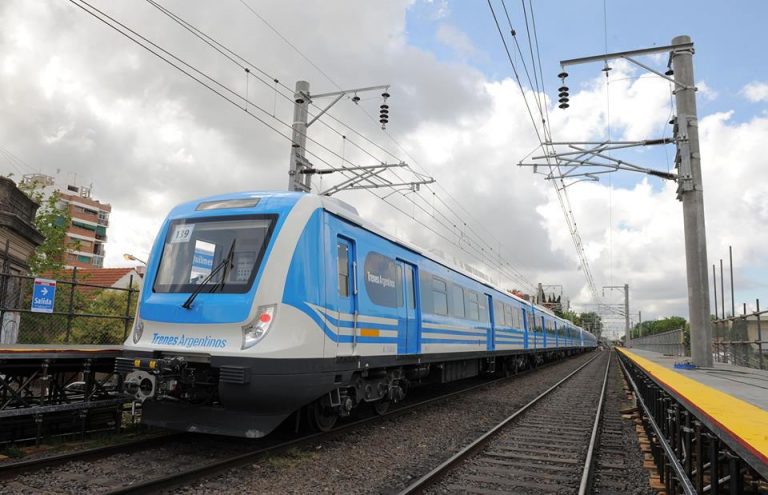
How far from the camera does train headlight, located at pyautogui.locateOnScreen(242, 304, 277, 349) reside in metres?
5.93

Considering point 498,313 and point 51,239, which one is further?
point 51,239

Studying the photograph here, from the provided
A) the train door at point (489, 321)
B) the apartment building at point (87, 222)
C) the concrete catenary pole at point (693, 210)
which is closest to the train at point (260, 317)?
the train door at point (489, 321)

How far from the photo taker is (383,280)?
8.55 m

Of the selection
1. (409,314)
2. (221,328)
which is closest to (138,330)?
(221,328)

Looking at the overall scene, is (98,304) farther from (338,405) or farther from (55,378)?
(338,405)

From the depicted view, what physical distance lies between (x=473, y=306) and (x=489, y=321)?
181 cm

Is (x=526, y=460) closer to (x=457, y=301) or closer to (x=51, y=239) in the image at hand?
(x=457, y=301)

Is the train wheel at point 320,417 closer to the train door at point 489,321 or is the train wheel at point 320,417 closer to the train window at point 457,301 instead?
the train window at point 457,301

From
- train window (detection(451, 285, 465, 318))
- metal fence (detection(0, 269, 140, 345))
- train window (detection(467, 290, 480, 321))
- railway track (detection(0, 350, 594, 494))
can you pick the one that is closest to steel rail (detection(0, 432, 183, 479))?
railway track (detection(0, 350, 594, 494))

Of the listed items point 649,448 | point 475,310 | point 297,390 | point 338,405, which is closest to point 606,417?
point 649,448

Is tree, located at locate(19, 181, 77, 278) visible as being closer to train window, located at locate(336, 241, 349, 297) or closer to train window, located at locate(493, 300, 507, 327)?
train window, located at locate(493, 300, 507, 327)

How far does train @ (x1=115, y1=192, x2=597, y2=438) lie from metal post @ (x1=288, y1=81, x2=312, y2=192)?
6517mm

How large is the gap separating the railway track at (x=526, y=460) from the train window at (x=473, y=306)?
336 centimetres

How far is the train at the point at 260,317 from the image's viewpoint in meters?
5.91
